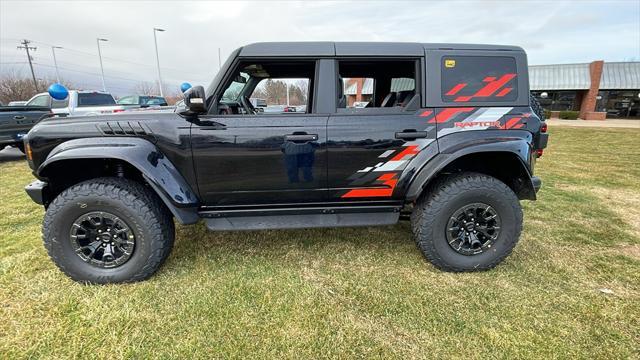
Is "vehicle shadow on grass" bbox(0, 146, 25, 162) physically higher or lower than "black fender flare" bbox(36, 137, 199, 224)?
lower

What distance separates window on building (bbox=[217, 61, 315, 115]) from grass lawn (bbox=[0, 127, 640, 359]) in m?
1.36

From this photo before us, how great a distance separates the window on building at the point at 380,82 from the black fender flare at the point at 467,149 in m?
0.53

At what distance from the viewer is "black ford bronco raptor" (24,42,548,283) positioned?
245 cm

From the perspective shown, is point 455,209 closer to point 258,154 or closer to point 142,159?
point 258,154

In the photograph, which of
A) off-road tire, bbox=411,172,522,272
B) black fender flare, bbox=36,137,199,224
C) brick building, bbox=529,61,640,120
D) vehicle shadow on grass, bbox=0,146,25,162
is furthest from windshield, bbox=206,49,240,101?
brick building, bbox=529,61,640,120

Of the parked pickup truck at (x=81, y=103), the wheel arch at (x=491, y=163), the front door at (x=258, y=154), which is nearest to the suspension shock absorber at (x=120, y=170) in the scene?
the front door at (x=258, y=154)

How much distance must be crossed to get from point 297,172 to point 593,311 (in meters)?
2.37

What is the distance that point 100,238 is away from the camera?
2543 mm

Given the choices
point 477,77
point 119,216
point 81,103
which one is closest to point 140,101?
point 81,103

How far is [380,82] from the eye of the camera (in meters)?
3.28

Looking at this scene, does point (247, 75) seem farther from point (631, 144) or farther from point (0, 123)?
point (631, 144)

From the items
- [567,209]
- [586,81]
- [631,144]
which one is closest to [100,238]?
[567,209]

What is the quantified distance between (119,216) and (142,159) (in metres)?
0.50

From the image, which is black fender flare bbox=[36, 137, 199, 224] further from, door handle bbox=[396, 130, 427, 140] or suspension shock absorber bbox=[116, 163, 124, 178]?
door handle bbox=[396, 130, 427, 140]
